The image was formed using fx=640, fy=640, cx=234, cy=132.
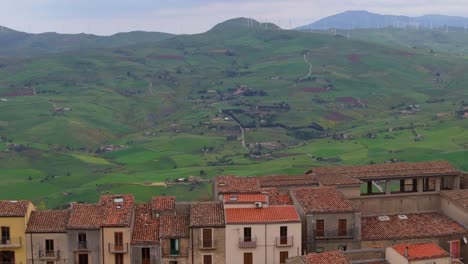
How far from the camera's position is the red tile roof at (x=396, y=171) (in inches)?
2494

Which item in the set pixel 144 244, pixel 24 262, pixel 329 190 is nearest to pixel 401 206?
pixel 329 190

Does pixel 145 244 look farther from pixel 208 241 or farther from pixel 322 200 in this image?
pixel 322 200

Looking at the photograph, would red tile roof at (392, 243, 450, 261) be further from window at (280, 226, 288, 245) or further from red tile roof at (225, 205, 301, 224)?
red tile roof at (225, 205, 301, 224)

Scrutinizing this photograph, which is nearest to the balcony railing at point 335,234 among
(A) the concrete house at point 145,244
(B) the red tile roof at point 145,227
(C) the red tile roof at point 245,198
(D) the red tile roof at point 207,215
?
(C) the red tile roof at point 245,198

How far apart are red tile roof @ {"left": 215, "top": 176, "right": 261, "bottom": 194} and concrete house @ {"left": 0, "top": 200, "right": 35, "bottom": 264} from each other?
651 inches

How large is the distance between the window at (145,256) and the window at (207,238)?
4511 millimetres

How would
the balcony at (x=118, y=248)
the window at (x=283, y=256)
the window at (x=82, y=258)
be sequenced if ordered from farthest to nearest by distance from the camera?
1. the window at (x=283, y=256)
2. the window at (x=82, y=258)
3. the balcony at (x=118, y=248)

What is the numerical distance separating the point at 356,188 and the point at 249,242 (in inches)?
556

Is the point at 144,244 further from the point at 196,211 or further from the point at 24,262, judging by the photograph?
the point at 24,262

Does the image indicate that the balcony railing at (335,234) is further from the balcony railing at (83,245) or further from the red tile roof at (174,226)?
the balcony railing at (83,245)

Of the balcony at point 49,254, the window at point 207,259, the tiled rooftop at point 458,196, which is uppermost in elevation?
the tiled rooftop at point 458,196

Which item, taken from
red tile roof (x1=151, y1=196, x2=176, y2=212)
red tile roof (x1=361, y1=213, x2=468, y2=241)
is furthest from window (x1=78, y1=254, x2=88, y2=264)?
red tile roof (x1=361, y1=213, x2=468, y2=241)

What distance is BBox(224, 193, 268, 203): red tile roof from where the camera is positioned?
177 feet

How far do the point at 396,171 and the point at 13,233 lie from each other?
36.5 meters
